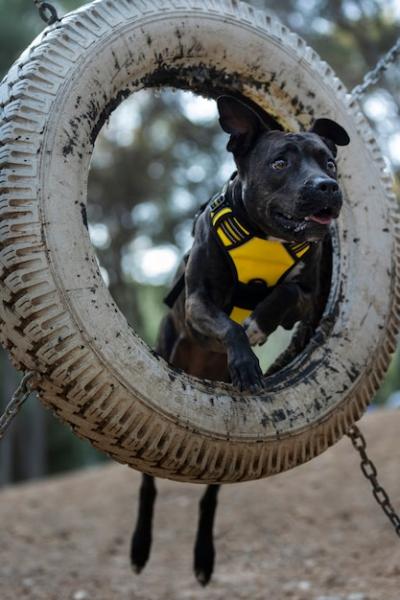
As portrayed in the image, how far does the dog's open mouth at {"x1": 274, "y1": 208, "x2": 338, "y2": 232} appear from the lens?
3271mm

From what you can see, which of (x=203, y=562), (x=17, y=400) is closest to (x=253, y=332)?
(x=17, y=400)

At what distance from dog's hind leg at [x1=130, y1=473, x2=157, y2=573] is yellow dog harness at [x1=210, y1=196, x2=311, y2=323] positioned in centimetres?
179

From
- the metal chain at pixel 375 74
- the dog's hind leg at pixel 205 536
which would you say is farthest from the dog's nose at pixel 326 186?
the dog's hind leg at pixel 205 536

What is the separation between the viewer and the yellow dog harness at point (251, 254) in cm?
361

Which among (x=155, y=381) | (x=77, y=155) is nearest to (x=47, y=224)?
(x=77, y=155)

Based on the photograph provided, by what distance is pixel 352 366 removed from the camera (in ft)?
12.6

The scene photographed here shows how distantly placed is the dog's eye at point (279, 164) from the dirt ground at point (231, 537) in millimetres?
3167

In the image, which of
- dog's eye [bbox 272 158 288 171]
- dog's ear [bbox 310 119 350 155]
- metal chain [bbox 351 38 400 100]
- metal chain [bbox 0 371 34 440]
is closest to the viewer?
metal chain [bbox 0 371 34 440]

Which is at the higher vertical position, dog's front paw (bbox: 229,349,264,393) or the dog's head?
the dog's head

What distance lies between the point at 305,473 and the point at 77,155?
642 cm

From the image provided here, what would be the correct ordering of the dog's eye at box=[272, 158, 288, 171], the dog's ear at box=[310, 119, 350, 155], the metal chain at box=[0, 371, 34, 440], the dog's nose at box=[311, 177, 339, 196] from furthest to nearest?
the dog's ear at box=[310, 119, 350, 155] < the dog's eye at box=[272, 158, 288, 171] < the dog's nose at box=[311, 177, 339, 196] < the metal chain at box=[0, 371, 34, 440]

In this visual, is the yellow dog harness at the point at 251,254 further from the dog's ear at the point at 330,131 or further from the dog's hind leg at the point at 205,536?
the dog's hind leg at the point at 205,536

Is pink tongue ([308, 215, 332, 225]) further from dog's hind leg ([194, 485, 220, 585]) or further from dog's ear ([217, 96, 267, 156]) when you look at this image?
dog's hind leg ([194, 485, 220, 585])

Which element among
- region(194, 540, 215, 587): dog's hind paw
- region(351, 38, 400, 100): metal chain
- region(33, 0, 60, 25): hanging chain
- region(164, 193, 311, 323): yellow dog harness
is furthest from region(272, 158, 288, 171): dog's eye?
region(194, 540, 215, 587): dog's hind paw
